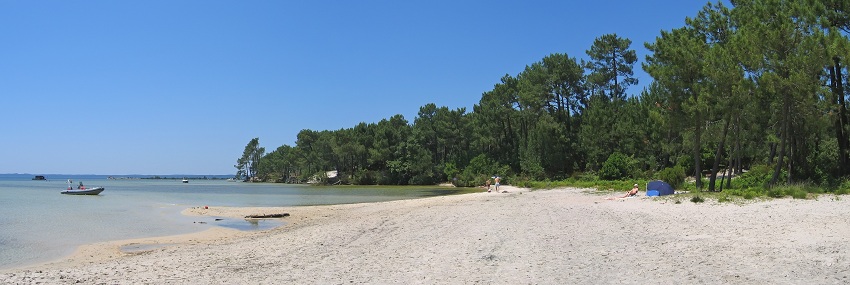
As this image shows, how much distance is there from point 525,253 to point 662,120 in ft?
68.2

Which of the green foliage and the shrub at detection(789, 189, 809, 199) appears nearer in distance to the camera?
the shrub at detection(789, 189, 809, 199)

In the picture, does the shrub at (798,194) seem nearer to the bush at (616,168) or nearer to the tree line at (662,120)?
the tree line at (662,120)

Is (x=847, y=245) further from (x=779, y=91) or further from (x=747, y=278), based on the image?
(x=779, y=91)

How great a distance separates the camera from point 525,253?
1170 cm

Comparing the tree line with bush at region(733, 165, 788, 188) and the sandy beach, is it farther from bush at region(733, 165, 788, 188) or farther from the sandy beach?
the sandy beach

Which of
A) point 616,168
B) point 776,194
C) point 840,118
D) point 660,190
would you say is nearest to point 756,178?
point 840,118

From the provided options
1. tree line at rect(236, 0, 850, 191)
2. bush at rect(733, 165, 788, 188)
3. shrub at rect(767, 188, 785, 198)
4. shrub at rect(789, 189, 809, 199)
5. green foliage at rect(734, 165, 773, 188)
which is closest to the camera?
shrub at rect(789, 189, 809, 199)

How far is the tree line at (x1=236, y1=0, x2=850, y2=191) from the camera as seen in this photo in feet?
86.5

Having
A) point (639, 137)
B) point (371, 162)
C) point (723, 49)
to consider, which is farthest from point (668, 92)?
point (371, 162)

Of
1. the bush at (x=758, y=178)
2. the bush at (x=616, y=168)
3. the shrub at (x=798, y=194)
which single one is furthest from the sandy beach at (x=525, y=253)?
the bush at (x=616, y=168)

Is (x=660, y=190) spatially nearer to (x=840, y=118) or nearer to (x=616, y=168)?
(x=840, y=118)

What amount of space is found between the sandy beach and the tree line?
364 inches

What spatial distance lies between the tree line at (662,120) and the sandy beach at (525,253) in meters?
9.25

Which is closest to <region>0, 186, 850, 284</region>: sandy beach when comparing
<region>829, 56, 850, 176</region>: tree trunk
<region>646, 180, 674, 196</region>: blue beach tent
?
<region>646, 180, 674, 196</region>: blue beach tent
